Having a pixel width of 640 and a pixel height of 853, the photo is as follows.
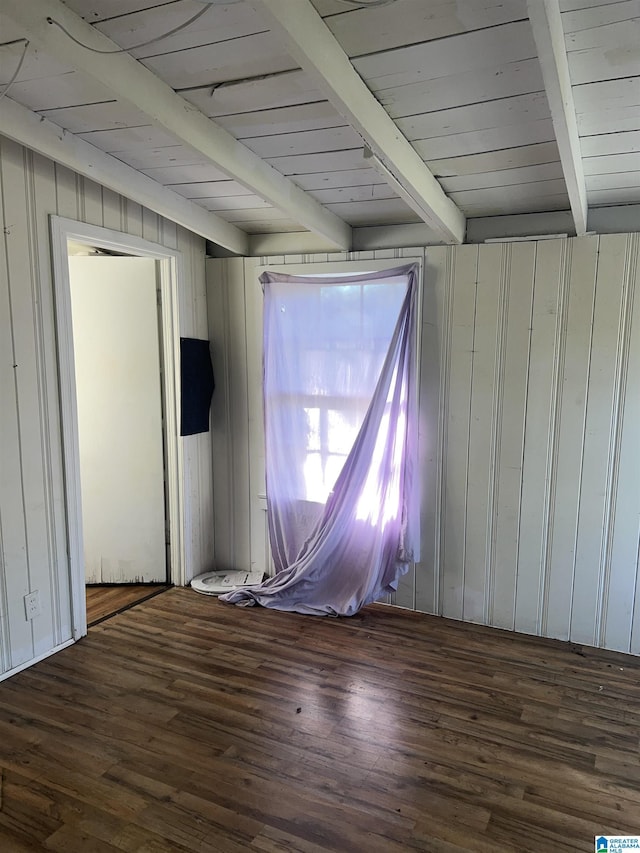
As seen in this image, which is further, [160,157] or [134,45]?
[160,157]

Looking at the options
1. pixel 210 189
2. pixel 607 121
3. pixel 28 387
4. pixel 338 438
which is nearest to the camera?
pixel 607 121

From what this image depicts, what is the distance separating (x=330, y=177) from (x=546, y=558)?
2199mm

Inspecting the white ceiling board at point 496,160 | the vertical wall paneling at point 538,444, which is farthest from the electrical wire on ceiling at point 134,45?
the vertical wall paneling at point 538,444

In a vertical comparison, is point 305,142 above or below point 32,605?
above

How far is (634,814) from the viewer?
1858 mm

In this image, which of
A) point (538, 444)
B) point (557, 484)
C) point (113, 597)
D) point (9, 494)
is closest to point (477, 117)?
point (538, 444)

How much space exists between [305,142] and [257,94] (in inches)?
15.2

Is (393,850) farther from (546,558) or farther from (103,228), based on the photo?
(103,228)

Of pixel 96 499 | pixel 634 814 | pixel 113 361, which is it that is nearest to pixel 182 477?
pixel 96 499

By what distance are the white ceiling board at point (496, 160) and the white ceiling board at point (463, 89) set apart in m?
0.41

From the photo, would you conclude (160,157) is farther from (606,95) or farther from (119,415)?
(606,95)

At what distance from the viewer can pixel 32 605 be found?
2.69 meters

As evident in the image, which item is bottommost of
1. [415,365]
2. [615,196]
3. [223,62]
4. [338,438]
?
[338,438]

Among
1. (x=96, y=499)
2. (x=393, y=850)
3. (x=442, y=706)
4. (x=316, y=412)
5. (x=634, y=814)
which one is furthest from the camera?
(x=96, y=499)
